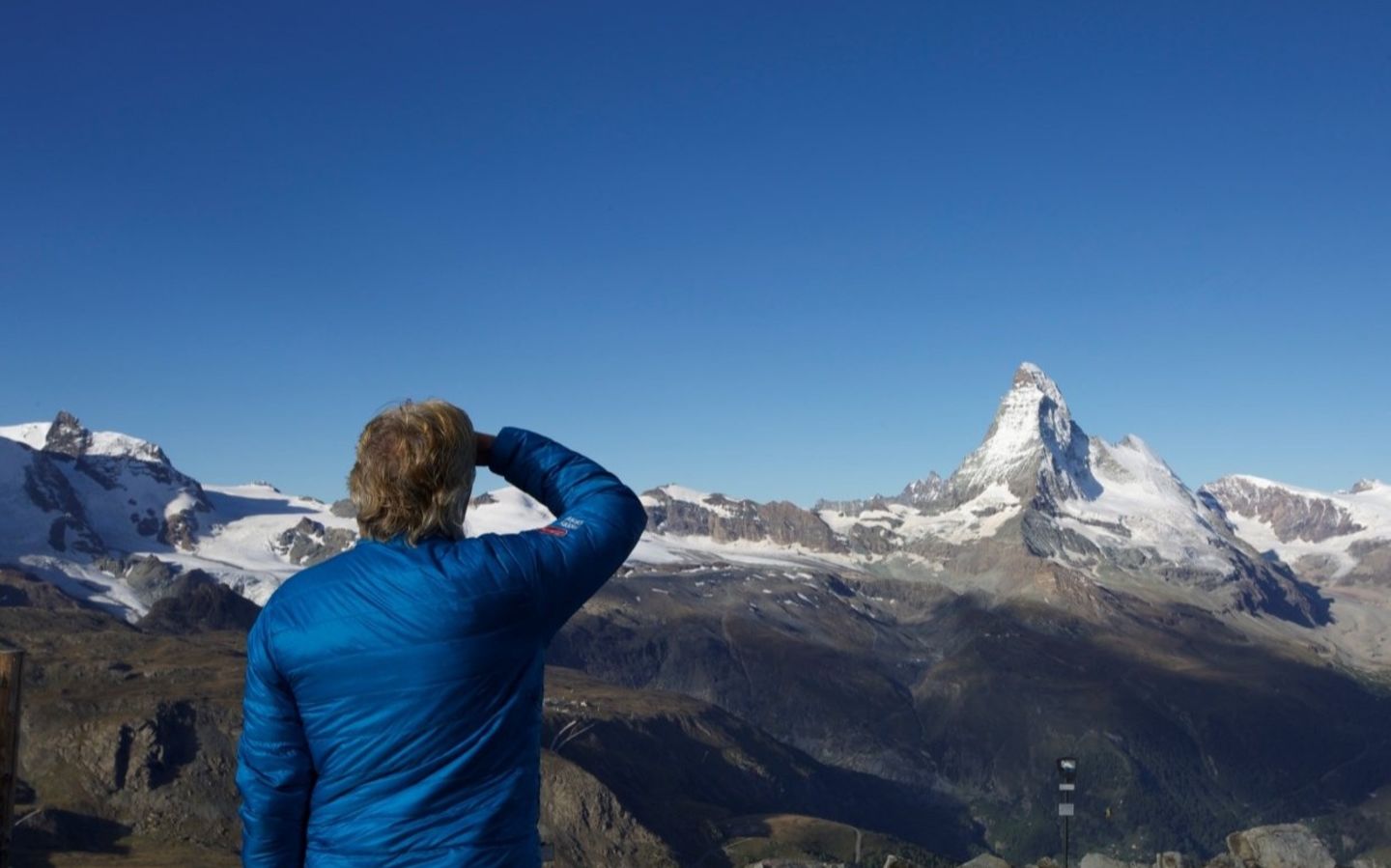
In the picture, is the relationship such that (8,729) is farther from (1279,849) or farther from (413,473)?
(1279,849)

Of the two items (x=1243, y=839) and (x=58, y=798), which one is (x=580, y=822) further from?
(x=1243, y=839)

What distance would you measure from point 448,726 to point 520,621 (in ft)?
1.73

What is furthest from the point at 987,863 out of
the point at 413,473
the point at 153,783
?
the point at 153,783

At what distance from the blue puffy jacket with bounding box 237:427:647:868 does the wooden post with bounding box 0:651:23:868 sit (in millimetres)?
2447

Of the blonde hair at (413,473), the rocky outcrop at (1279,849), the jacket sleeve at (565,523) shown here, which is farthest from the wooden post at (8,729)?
the rocky outcrop at (1279,849)

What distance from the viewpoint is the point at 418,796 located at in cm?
512

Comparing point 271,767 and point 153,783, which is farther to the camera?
point 153,783

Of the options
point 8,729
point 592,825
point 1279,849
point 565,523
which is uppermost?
Result: point 565,523

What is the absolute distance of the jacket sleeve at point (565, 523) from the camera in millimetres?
5254

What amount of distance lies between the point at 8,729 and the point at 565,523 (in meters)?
3.87

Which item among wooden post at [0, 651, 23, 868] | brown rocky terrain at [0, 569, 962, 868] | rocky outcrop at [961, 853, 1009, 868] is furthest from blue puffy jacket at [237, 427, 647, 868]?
brown rocky terrain at [0, 569, 962, 868]

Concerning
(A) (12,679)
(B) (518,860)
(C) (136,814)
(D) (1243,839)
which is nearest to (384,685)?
(B) (518,860)

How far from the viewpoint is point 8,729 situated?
6.95 m

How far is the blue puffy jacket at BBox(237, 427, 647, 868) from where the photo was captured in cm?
503
